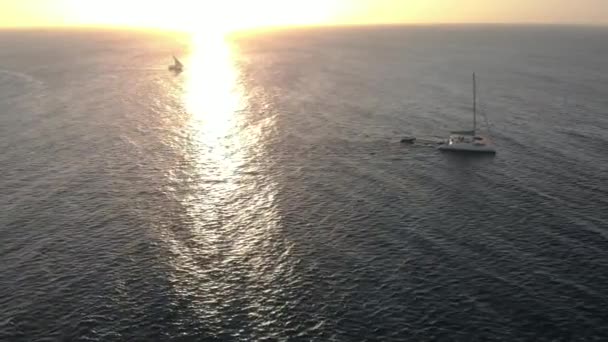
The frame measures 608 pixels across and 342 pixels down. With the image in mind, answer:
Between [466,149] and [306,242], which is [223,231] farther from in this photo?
[466,149]

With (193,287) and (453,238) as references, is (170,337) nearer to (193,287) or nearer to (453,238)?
(193,287)

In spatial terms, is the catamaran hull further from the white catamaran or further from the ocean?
the ocean

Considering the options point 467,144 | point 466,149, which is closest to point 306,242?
point 466,149

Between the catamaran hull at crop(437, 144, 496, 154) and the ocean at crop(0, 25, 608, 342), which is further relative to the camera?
the catamaran hull at crop(437, 144, 496, 154)

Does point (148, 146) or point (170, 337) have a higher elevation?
point (148, 146)

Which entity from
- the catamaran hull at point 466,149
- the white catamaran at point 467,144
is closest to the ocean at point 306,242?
the catamaran hull at point 466,149

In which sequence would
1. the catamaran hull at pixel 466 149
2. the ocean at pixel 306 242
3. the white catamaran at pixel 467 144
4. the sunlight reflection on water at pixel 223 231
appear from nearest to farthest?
the ocean at pixel 306 242, the sunlight reflection on water at pixel 223 231, the catamaran hull at pixel 466 149, the white catamaran at pixel 467 144

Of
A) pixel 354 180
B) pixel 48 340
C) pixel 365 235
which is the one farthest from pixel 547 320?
pixel 48 340

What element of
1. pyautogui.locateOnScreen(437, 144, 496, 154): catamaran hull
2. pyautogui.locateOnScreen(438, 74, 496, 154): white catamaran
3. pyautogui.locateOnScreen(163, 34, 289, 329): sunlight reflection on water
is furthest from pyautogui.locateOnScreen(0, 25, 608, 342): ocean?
pyautogui.locateOnScreen(438, 74, 496, 154): white catamaran

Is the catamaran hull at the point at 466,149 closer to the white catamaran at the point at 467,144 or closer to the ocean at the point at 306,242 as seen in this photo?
the white catamaran at the point at 467,144

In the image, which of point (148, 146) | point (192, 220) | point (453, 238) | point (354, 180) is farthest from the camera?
point (148, 146)

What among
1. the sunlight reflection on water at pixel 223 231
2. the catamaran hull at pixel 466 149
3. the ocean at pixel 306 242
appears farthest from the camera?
the catamaran hull at pixel 466 149
